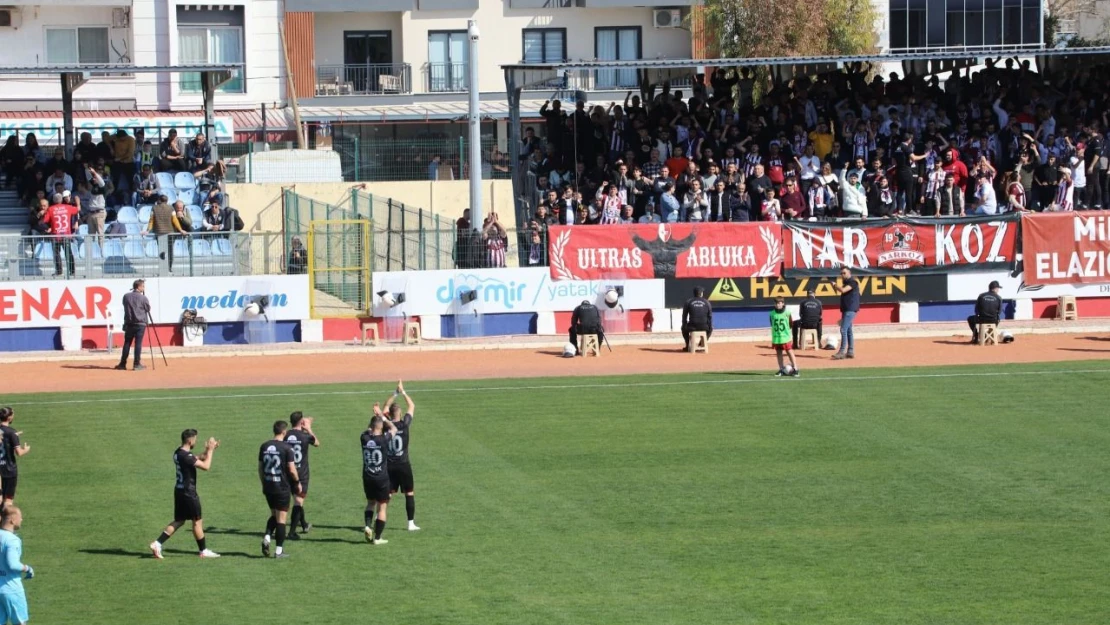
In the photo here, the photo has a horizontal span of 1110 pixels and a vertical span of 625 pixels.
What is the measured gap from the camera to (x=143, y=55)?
5850 centimetres

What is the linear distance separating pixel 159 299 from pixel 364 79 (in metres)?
29.8

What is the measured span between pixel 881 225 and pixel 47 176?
68.8 ft

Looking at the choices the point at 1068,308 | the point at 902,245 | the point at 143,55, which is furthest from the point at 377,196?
the point at 143,55

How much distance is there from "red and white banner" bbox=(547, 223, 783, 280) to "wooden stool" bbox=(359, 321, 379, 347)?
438 centimetres

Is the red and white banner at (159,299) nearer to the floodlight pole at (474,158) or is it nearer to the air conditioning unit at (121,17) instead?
the floodlight pole at (474,158)

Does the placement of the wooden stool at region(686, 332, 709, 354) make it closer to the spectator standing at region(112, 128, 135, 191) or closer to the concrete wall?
the concrete wall

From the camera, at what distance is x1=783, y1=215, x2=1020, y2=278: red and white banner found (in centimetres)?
3716

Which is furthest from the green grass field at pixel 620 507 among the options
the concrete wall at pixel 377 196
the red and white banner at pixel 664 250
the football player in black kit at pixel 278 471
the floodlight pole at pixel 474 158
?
the concrete wall at pixel 377 196

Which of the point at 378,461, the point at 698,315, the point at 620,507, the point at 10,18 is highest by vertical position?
the point at 10,18

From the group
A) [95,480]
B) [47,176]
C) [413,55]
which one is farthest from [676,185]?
[413,55]

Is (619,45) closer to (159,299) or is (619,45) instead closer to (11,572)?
(159,299)

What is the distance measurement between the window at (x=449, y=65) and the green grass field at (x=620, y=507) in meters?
35.0

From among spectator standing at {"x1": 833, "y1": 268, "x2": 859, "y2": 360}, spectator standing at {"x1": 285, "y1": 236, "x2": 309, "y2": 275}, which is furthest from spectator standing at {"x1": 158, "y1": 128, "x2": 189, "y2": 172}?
spectator standing at {"x1": 833, "y1": 268, "x2": 859, "y2": 360}

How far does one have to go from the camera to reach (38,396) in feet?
95.2
